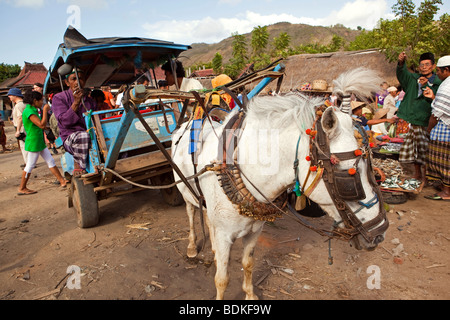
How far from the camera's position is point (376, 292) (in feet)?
9.09

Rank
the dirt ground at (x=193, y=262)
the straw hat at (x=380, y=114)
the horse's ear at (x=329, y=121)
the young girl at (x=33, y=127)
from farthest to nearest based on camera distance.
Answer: the straw hat at (x=380, y=114), the young girl at (x=33, y=127), the dirt ground at (x=193, y=262), the horse's ear at (x=329, y=121)

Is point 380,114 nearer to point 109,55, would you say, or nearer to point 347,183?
point 109,55

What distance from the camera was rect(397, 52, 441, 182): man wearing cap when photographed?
4.73 meters

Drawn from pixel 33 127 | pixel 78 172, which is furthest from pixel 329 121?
pixel 33 127

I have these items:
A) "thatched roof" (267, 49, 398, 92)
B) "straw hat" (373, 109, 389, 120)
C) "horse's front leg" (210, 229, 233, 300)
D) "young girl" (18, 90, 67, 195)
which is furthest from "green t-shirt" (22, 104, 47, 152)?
"straw hat" (373, 109, 389, 120)

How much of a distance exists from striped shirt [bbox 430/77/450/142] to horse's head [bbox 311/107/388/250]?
146 inches

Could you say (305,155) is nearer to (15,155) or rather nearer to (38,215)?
(38,215)

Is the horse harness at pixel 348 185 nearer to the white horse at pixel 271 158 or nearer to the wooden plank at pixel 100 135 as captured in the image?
the white horse at pixel 271 158

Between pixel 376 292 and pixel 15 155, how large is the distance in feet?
43.7

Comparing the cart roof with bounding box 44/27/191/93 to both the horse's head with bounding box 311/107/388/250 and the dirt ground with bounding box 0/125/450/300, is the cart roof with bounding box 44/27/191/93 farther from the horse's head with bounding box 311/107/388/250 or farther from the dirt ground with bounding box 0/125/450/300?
the horse's head with bounding box 311/107/388/250

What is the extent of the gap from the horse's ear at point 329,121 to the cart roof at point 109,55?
114 inches

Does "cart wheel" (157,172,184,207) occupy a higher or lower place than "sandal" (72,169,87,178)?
lower

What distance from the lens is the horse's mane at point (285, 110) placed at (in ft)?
5.78

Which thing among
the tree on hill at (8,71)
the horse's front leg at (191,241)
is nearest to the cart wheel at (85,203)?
the horse's front leg at (191,241)
